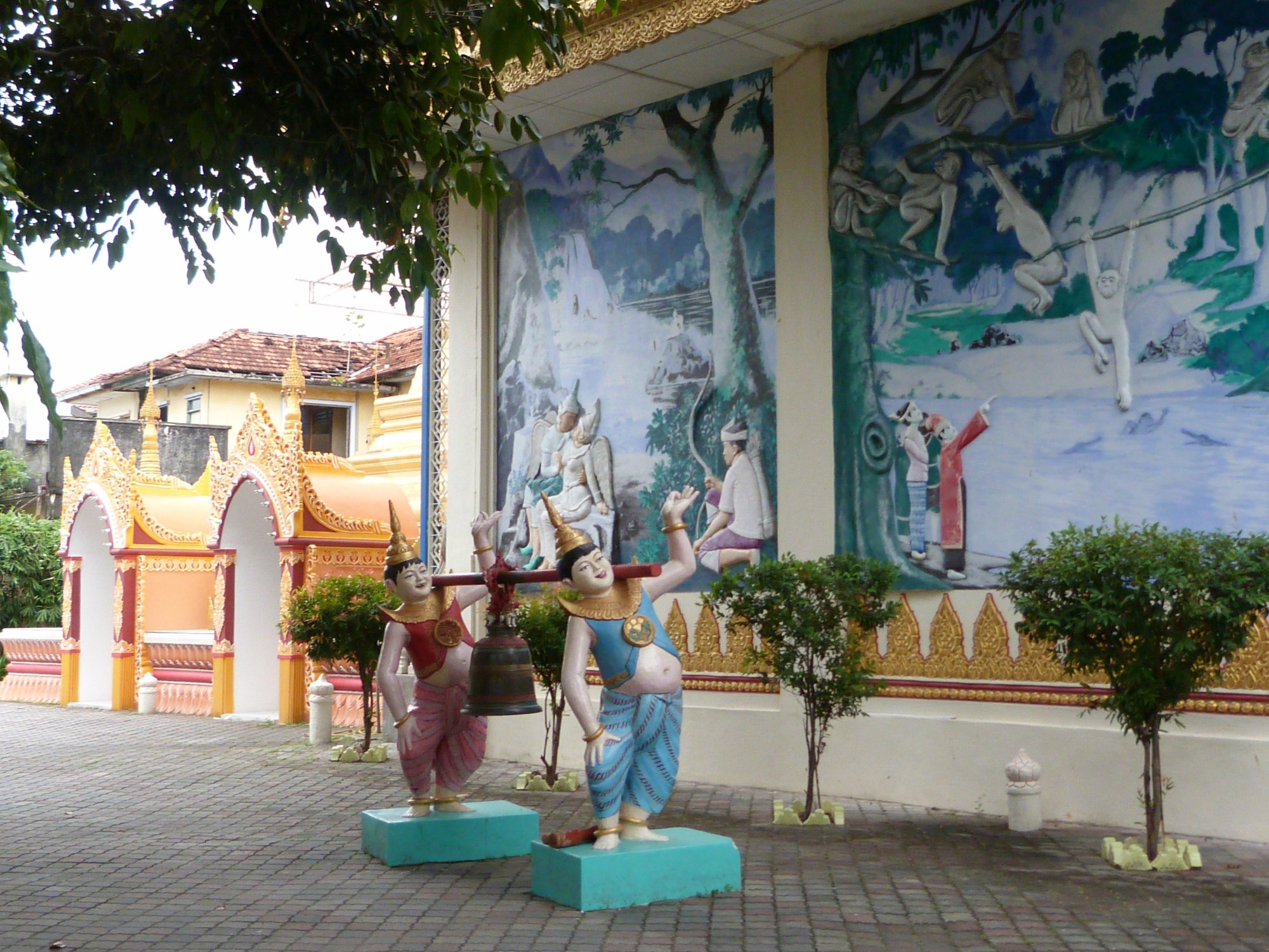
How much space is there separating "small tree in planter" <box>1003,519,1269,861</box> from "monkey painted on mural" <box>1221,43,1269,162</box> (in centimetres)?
269

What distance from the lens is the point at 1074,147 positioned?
9.17 metres

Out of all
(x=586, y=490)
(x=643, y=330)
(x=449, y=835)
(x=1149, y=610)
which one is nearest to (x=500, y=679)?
(x=449, y=835)

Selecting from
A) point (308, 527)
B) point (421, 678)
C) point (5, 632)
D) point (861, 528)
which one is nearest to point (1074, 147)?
point (861, 528)

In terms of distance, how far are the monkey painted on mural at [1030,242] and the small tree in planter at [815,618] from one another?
216 cm

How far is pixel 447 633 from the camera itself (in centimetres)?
784

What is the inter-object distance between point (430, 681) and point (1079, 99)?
5718 millimetres

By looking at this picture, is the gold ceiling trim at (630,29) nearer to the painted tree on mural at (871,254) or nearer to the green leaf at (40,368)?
the painted tree on mural at (871,254)

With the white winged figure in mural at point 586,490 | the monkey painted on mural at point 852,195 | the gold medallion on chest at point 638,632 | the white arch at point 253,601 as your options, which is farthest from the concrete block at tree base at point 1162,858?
the white arch at point 253,601

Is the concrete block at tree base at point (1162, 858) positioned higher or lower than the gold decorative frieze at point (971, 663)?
lower

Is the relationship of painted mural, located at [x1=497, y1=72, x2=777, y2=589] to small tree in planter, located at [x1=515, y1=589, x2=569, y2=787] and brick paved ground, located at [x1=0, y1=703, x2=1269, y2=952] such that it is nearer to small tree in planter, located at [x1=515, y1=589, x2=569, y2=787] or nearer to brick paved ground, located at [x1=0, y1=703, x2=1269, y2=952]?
small tree in planter, located at [x1=515, y1=589, x2=569, y2=787]

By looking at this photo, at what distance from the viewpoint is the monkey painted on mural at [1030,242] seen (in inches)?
363

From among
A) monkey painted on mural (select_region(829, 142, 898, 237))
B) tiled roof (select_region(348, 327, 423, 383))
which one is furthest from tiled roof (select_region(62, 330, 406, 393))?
monkey painted on mural (select_region(829, 142, 898, 237))

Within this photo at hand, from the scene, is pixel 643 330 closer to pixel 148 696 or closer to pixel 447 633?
pixel 447 633

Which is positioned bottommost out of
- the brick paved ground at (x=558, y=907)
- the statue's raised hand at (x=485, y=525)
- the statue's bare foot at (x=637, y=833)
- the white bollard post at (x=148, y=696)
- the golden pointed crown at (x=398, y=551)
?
the white bollard post at (x=148, y=696)
